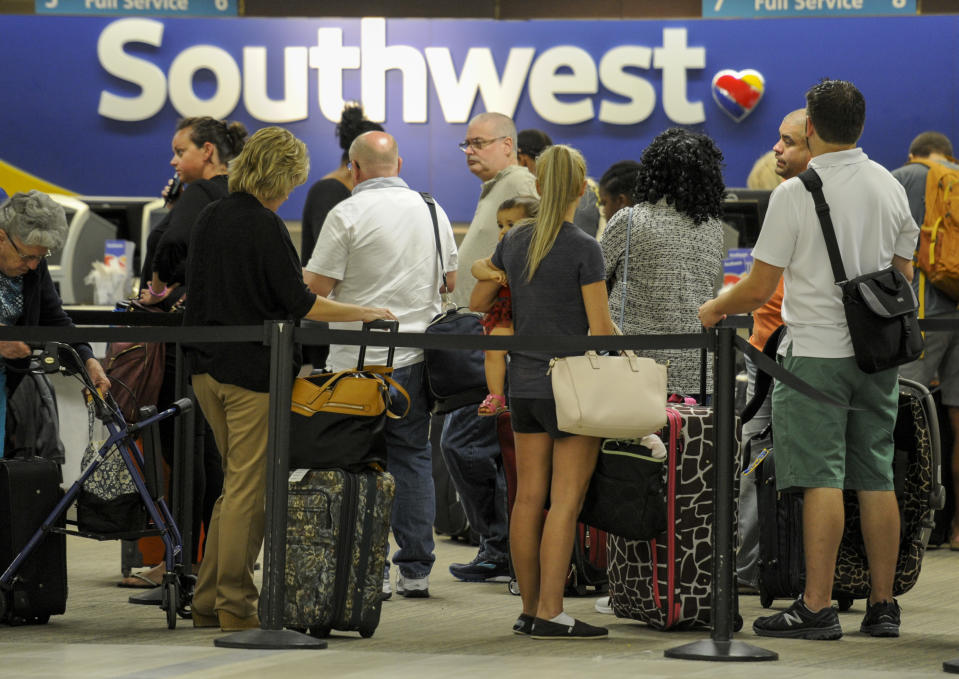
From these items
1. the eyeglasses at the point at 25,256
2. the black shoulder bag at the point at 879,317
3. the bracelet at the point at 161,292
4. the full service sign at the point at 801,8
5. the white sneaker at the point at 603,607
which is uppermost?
the full service sign at the point at 801,8

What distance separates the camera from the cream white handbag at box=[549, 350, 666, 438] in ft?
11.9

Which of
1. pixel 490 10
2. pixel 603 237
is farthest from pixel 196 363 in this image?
pixel 490 10

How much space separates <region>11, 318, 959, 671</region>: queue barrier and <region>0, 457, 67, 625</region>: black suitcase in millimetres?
770

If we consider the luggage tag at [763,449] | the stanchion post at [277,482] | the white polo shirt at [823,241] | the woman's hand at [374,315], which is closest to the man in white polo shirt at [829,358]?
the white polo shirt at [823,241]

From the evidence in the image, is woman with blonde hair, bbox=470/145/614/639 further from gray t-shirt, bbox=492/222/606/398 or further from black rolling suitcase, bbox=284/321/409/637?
black rolling suitcase, bbox=284/321/409/637

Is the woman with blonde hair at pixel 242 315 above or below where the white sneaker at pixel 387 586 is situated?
above

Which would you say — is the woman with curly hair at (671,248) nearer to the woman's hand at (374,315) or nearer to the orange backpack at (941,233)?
the woman's hand at (374,315)

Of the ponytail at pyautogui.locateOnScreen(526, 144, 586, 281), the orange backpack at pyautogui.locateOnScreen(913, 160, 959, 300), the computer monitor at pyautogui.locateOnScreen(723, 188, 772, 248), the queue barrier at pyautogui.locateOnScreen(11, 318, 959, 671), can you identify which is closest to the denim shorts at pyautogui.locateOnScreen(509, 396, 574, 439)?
the queue barrier at pyautogui.locateOnScreen(11, 318, 959, 671)

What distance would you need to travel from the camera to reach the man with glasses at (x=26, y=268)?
4.32 meters

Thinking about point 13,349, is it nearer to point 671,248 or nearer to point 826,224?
point 671,248

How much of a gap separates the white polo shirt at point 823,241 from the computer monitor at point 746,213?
338 centimetres

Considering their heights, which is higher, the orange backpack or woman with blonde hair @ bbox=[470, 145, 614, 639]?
the orange backpack

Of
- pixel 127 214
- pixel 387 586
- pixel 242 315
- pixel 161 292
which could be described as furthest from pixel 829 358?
pixel 127 214

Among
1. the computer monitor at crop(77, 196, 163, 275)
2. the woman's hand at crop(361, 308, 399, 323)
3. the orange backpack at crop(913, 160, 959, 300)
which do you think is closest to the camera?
the woman's hand at crop(361, 308, 399, 323)
